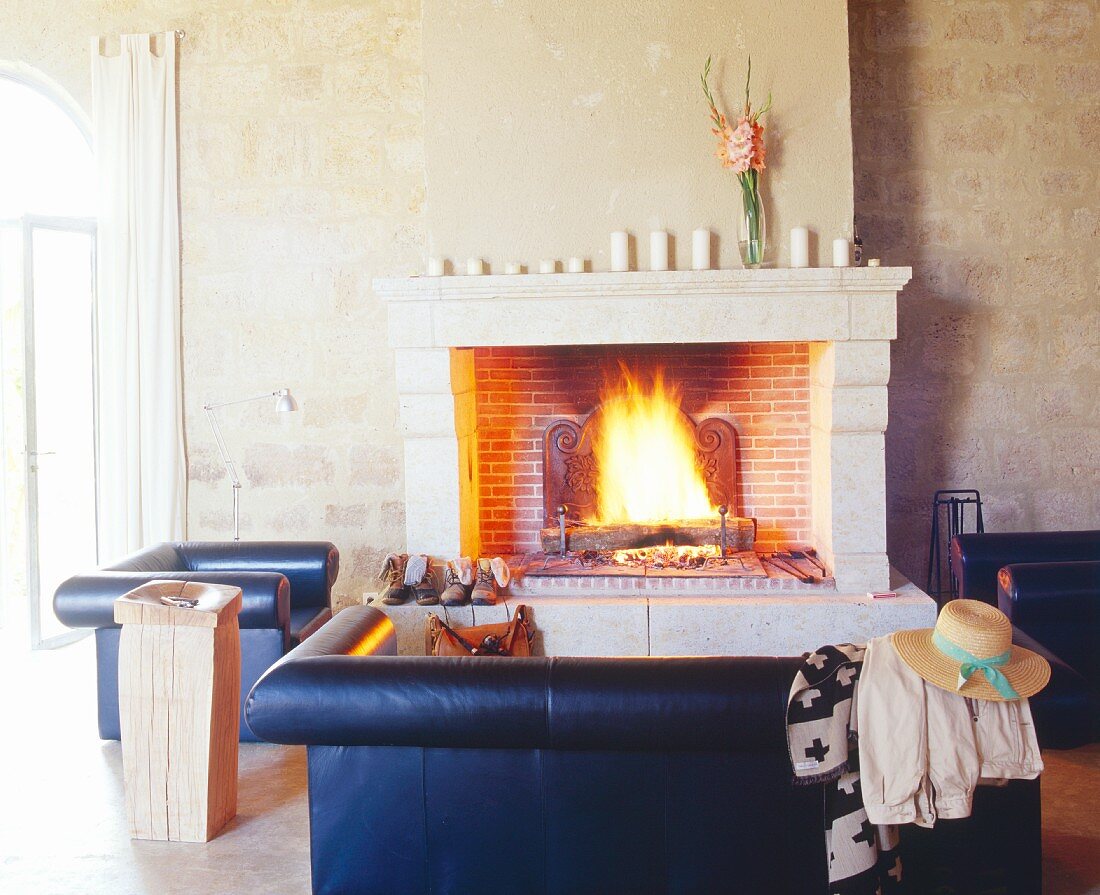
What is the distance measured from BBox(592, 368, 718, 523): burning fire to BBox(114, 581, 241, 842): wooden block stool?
2.69 meters

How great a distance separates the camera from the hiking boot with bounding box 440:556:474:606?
4.98m

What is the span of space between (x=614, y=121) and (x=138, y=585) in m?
2.94

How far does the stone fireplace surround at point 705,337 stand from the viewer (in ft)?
16.3

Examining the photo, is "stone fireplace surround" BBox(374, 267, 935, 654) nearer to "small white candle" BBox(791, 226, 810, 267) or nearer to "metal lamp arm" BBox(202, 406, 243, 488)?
"small white candle" BBox(791, 226, 810, 267)

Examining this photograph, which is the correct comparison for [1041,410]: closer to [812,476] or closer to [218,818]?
[812,476]

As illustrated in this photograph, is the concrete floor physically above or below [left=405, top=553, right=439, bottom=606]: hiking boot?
below

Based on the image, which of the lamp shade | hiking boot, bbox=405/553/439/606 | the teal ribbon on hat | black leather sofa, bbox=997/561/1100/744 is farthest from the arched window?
the teal ribbon on hat

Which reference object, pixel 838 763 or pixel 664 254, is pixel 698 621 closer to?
pixel 664 254

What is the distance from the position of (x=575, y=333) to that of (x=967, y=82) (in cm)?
251

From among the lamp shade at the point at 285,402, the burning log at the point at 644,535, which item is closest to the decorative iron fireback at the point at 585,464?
the burning log at the point at 644,535

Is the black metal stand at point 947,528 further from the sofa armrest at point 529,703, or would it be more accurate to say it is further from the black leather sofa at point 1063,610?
the sofa armrest at point 529,703

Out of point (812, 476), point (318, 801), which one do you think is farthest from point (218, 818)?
point (812, 476)

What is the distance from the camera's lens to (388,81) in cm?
594

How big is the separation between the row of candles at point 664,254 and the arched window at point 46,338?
243cm
